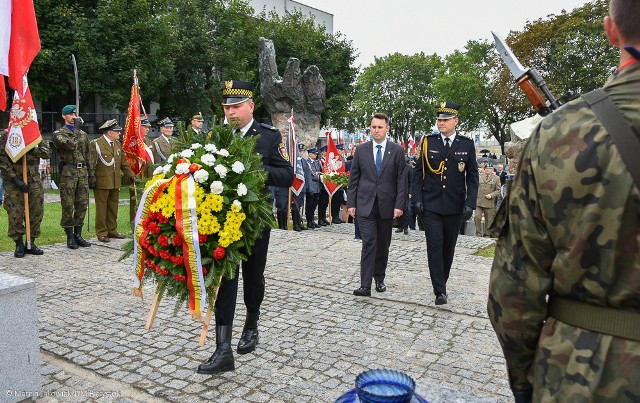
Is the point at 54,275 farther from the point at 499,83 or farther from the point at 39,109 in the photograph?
the point at 499,83

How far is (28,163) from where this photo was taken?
9.20 m

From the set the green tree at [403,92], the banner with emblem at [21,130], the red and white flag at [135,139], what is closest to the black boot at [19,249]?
the banner with emblem at [21,130]

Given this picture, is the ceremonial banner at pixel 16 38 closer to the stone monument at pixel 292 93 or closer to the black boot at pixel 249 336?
the black boot at pixel 249 336

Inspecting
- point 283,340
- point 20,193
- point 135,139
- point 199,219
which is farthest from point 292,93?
point 199,219

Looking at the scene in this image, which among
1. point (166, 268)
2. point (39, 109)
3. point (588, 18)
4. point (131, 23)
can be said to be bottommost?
point (166, 268)

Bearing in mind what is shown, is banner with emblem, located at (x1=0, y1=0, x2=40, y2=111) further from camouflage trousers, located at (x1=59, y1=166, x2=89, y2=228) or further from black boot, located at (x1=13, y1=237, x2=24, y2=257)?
camouflage trousers, located at (x1=59, y1=166, x2=89, y2=228)

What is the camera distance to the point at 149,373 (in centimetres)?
445

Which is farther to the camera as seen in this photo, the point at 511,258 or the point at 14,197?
the point at 14,197

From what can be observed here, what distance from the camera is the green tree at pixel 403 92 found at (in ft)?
211

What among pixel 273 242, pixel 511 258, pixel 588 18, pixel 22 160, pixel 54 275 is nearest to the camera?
pixel 511 258

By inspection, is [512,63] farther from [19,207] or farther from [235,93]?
[19,207]

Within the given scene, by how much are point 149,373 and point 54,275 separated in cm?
413

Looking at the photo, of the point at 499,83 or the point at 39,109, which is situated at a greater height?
the point at 499,83

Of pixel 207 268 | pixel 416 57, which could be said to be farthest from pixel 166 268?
pixel 416 57
